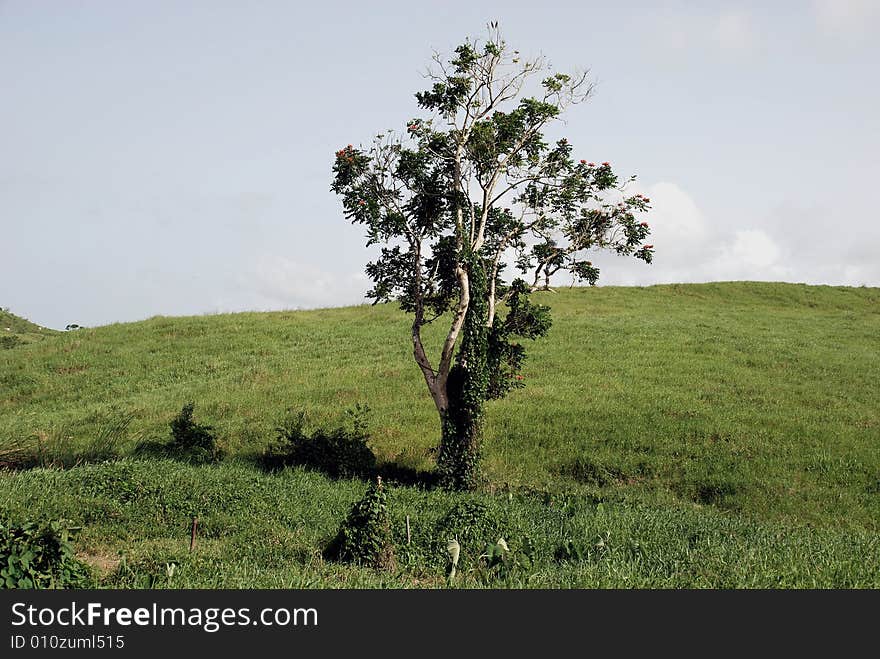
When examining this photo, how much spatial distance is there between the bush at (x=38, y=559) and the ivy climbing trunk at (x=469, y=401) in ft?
33.6

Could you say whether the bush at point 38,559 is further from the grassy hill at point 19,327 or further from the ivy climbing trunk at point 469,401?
the grassy hill at point 19,327

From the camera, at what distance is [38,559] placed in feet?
29.5

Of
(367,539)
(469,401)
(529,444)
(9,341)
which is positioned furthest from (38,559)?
(9,341)

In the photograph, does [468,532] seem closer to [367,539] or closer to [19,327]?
[367,539]

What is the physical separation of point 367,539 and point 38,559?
439 centimetres

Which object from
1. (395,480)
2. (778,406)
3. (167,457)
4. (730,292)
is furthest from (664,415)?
(730,292)

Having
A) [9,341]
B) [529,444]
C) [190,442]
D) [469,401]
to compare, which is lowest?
[190,442]

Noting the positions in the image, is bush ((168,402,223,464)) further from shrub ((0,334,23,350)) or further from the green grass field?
shrub ((0,334,23,350))

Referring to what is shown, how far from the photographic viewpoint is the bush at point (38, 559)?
867cm

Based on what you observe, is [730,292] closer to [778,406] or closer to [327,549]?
[778,406]

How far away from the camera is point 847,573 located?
1059cm

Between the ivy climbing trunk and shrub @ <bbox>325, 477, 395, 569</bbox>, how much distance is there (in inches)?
273

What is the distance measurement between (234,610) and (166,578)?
192cm

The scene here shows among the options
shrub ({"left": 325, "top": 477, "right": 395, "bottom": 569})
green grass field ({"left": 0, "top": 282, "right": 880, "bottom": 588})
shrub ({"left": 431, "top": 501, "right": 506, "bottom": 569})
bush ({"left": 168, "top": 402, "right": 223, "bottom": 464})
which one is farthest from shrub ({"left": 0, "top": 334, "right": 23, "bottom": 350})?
shrub ({"left": 431, "top": 501, "right": 506, "bottom": 569})
